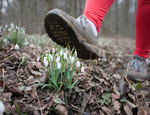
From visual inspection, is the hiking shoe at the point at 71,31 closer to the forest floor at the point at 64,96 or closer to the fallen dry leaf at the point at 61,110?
the forest floor at the point at 64,96

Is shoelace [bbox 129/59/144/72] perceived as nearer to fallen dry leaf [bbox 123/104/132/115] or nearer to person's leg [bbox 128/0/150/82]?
person's leg [bbox 128/0/150/82]

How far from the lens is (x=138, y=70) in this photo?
6.08ft

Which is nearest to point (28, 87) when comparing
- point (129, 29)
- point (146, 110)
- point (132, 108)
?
point (132, 108)

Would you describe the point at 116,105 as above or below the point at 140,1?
below

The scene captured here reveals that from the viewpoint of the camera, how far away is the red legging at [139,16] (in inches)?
61.9

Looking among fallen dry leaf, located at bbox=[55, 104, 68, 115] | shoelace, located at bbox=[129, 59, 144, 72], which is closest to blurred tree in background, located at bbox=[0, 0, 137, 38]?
shoelace, located at bbox=[129, 59, 144, 72]

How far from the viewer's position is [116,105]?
125 centimetres

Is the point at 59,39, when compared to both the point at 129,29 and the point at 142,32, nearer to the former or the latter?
the point at 142,32

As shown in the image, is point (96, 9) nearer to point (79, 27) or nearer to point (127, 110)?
point (79, 27)

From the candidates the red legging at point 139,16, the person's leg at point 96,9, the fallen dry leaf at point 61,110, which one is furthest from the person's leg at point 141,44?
the fallen dry leaf at point 61,110

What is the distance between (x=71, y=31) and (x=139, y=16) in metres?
1.16

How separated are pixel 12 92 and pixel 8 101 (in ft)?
0.34

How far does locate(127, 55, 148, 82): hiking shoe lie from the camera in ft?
5.99

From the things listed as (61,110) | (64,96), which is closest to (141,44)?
(64,96)
